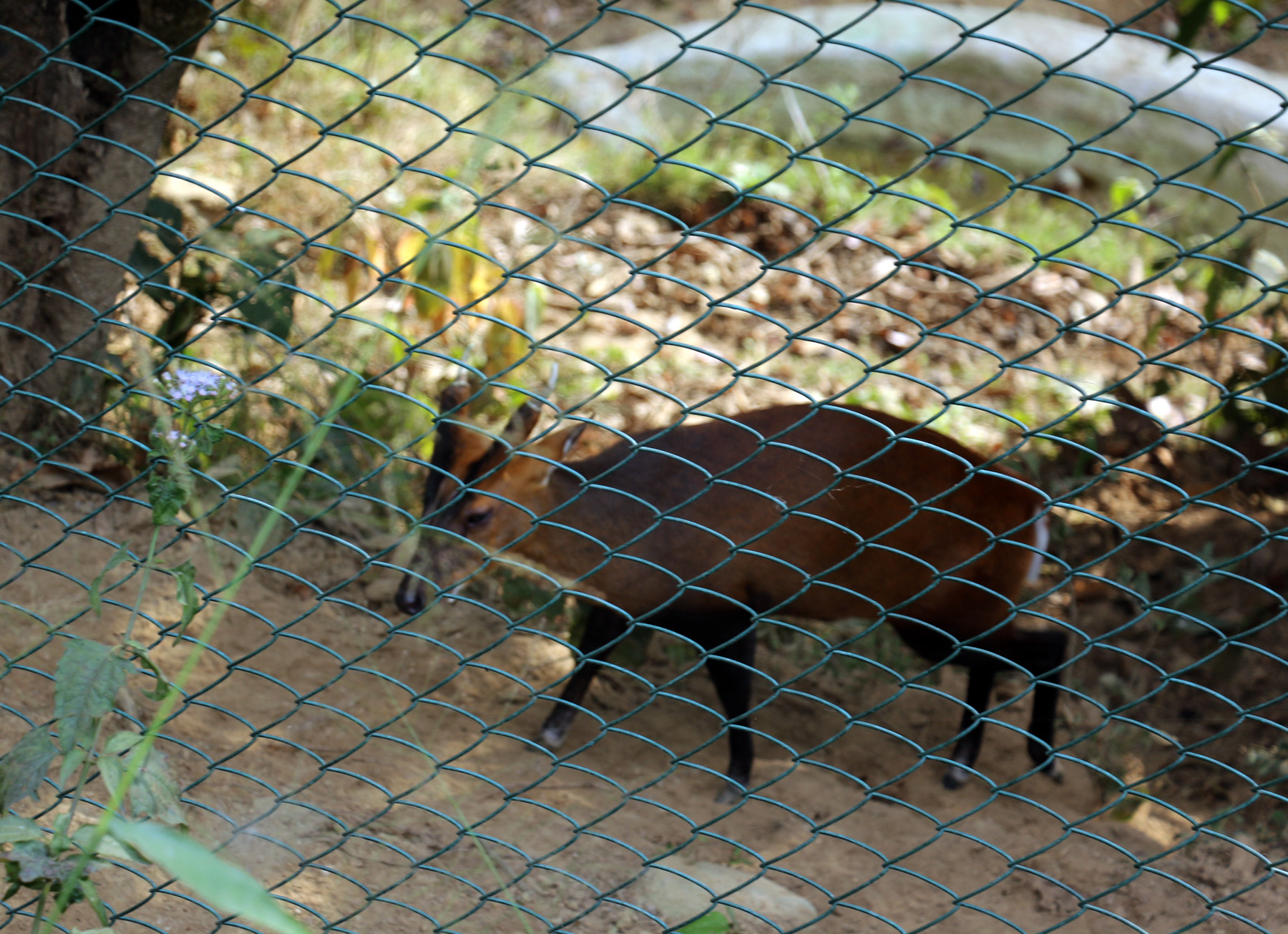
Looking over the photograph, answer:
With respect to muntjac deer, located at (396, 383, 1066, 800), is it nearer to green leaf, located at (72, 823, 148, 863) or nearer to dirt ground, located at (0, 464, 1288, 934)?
dirt ground, located at (0, 464, 1288, 934)

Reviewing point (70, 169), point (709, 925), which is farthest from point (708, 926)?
point (70, 169)

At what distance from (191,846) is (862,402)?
5.10m

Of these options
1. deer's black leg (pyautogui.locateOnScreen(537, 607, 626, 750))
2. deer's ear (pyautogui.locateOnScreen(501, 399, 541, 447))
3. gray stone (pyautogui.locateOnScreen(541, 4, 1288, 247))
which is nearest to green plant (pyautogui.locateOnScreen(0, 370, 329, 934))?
deer's ear (pyautogui.locateOnScreen(501, 399, 541, 447))

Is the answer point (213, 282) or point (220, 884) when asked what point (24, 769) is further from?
point (213, 282)

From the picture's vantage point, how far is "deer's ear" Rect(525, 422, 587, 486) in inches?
137

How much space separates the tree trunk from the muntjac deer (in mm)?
1186

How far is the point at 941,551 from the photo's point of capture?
3.70m

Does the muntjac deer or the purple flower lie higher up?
the purple flower

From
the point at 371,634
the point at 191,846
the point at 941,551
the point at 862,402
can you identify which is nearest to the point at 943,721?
the point at 941,551

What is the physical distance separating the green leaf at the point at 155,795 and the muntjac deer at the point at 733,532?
1.71m

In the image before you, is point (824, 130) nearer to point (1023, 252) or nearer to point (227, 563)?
point (1023, 252)

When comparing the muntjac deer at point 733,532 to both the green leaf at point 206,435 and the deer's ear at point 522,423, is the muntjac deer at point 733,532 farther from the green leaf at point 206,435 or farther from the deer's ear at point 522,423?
the green leaf at point 206,435

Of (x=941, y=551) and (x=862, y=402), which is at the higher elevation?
(x=941, y=551)

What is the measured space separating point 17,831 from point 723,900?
1.55m
